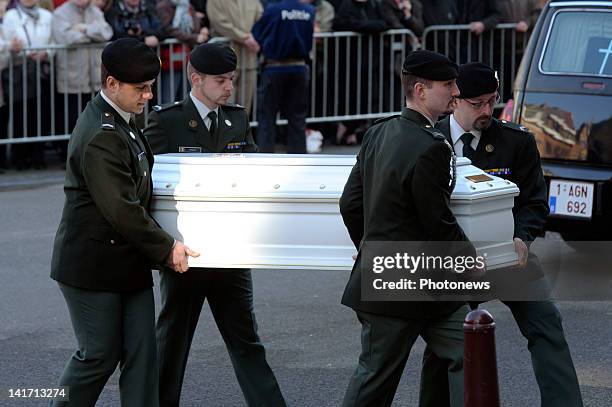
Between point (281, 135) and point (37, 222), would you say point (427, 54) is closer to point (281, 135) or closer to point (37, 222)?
point (37, 222)

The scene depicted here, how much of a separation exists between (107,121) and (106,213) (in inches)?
14.5

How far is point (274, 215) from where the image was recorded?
5.48 meters

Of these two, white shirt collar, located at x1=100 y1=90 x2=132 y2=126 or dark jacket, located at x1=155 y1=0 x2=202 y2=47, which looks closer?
white shirt collar, located at x1=100 y1=90 x2=132 y2=126

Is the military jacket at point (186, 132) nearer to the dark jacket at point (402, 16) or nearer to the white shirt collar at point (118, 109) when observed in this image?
the white shirt collar at point (118, 109)

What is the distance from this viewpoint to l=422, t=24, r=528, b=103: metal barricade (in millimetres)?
17422

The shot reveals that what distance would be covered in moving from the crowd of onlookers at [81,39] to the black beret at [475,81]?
854cm

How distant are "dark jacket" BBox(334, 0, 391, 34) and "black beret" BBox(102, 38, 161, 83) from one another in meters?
10.9

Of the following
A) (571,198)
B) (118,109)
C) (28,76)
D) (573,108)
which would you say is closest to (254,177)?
(118,109)

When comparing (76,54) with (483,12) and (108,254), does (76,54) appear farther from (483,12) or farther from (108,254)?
(108,254)

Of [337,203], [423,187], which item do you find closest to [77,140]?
[337,203]

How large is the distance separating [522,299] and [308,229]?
1179mm

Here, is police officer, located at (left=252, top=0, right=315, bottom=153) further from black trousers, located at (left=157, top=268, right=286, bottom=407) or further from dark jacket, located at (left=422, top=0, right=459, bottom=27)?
black trousers, located at (left=157, top=268, right=286, bottom=407)

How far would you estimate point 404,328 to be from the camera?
211 inches

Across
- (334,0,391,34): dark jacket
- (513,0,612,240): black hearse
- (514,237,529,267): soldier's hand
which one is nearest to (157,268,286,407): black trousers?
(514,237,529,267): soldier's hand
